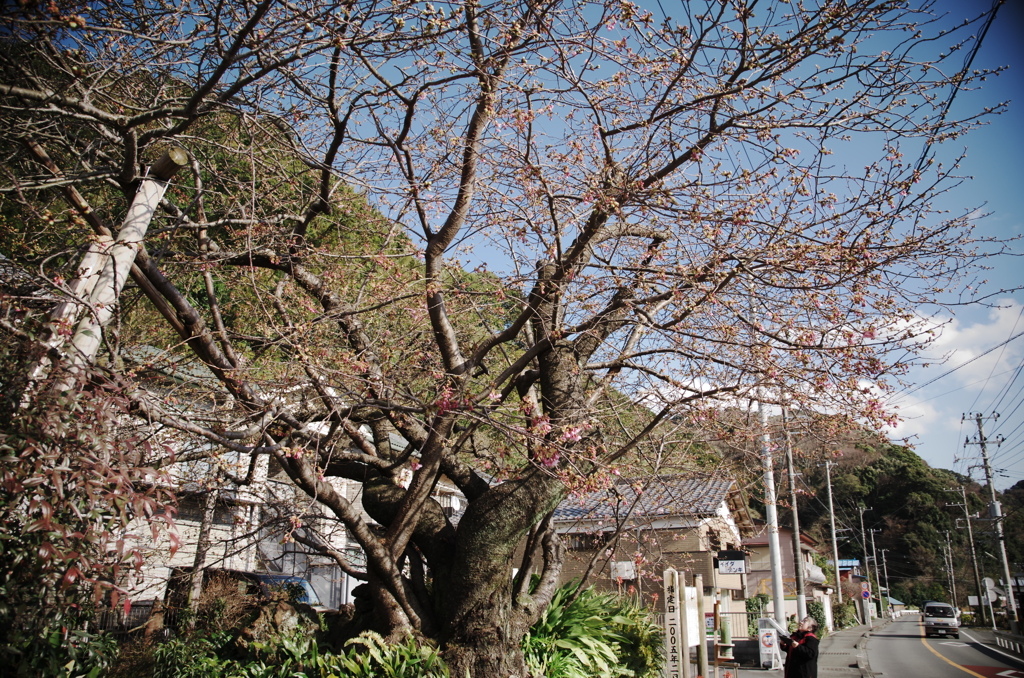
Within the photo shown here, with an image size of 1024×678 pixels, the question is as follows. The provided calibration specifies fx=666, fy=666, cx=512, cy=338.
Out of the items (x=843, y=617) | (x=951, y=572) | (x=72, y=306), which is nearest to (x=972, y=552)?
(x=843, y=617)

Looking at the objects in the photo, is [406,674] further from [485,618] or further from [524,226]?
[524,226]

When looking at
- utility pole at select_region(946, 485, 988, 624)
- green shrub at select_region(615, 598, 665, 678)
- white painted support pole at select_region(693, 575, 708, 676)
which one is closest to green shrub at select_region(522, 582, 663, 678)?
green shrub at select_region(615, 598, 665, 678)

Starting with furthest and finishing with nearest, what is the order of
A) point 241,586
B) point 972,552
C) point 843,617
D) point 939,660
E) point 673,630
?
1. point 972,552
2. point 843,617
3. point 939,660
4. point 241,586
5. point 673,630

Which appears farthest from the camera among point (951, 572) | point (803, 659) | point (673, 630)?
point (951, 572)

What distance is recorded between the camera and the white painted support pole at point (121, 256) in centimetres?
430

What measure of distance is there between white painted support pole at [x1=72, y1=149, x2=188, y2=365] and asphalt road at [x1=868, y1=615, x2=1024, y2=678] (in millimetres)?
17436

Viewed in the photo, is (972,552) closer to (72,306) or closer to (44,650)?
(44,650)

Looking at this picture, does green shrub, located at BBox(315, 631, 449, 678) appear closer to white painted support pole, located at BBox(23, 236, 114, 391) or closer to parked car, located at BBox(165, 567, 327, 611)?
parked car, located at BBox(165, 567, 327, 611)

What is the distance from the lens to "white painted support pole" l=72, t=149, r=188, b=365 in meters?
4.30

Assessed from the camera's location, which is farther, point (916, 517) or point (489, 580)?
point (916, 517)

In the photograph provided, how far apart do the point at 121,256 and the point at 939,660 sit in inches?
975

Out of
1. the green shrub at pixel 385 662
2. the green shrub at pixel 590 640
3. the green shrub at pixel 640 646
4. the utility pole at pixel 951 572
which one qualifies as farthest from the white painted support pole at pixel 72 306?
the utility pole at pixel 951 572

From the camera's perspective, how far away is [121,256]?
482 centimetres

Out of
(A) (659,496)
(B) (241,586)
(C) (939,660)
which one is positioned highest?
(A) (659,496)
